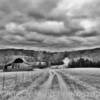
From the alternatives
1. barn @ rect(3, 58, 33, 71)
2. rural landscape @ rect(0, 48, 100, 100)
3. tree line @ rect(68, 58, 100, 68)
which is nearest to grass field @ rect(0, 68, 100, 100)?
rural landscape @ rect(0, 48, 100, 100)

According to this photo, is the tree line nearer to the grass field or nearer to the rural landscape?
the rural landscape

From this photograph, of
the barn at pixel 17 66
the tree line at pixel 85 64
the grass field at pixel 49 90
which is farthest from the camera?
the tree line at pixel 85 64

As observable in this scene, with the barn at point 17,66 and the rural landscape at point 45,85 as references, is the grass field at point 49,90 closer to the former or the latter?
the rural landscape at point 45,85

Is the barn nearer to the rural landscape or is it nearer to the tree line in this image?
the rural landscape

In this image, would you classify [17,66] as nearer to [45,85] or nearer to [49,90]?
[45,85]

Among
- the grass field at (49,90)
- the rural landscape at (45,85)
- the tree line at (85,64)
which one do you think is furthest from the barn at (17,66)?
the tree line at (85,64)

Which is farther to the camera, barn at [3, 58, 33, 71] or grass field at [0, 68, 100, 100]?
barn at [3, 58, 33, 71]

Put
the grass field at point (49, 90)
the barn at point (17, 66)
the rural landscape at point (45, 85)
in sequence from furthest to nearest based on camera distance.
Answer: the barn at point (17, 66) < the rural landscape at point (45, 85) < the grass field at point (49, 90)

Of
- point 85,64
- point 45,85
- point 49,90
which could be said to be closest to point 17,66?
point 45,85

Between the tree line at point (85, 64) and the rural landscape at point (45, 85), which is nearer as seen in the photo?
the rural landscape at point (45, 85)

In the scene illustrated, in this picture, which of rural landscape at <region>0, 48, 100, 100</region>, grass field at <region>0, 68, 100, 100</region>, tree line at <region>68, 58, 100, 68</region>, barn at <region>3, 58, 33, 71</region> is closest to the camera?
grass field at <region>0, 68, 100, 100</region>

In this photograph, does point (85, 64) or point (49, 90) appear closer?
point (49, 90)

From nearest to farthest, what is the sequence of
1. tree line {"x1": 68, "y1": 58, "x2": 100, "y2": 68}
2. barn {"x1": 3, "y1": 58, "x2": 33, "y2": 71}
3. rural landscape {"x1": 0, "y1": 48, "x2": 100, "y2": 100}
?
rural landscape {"x1": 0, "y1": 48, "x2": 100, "y2": 100}, barn {"x1": 3, "y1": 58, "x2": 33, "y2": 71}, tree line {"x1": 68, "y1": 58, "x2": 100, "y2": 68}

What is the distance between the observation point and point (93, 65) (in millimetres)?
78688
